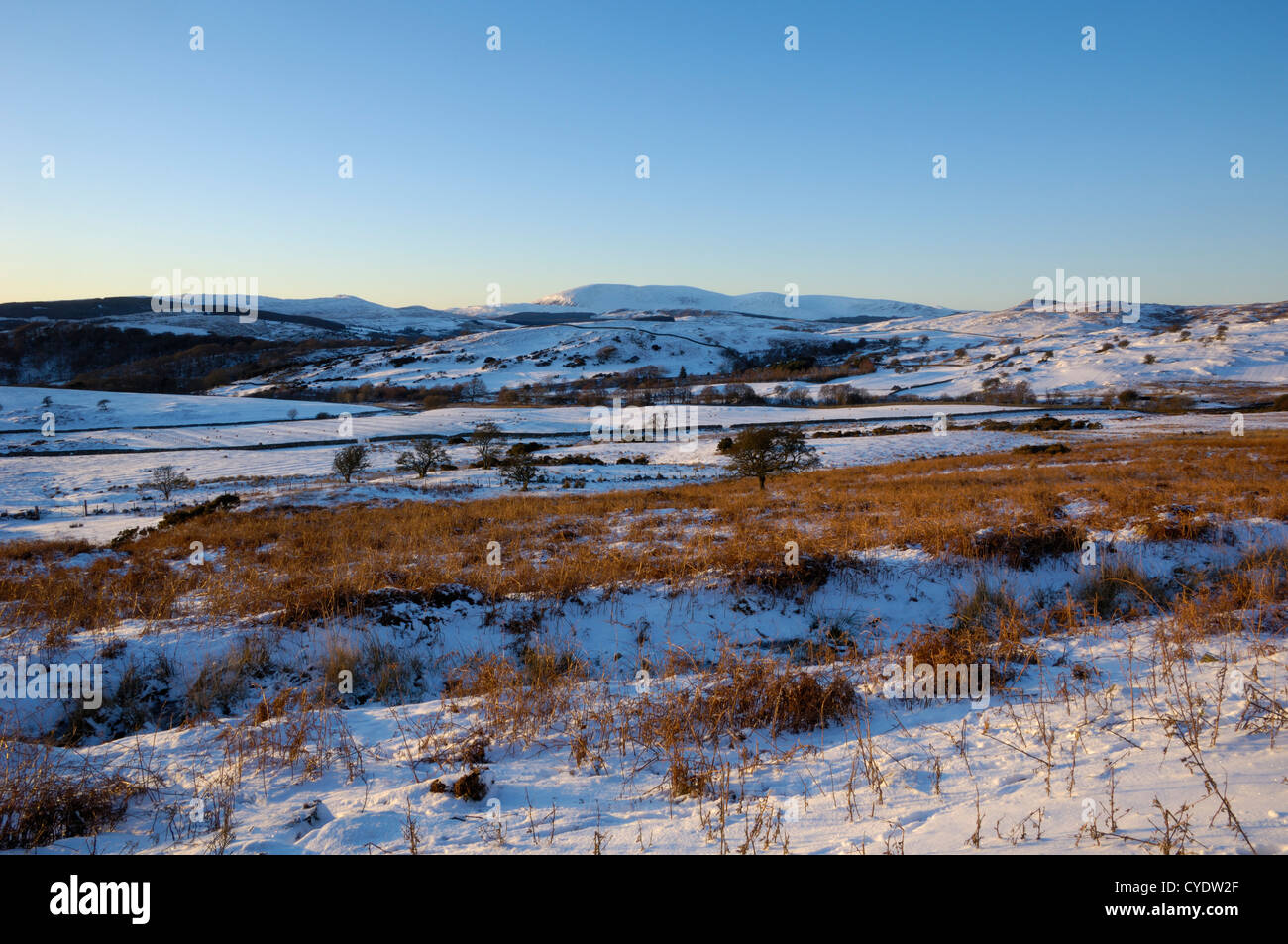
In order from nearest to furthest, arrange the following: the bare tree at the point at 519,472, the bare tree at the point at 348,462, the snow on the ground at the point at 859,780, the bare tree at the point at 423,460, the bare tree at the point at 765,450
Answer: the snow on the ground at the point at 859,780, the bare tree at the point at 765,450, the bare tree at the point at 519,472, the bare tree at the point at 348,462, the bare tree at the point at 423,460

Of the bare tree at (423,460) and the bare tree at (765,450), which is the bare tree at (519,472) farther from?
the bare tree at (765,450)

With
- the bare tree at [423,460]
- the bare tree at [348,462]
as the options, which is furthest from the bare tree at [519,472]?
the bare tree at [348,462]

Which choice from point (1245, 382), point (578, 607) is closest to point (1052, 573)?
point (578, 607)

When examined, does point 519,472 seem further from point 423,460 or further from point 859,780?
point 859,780

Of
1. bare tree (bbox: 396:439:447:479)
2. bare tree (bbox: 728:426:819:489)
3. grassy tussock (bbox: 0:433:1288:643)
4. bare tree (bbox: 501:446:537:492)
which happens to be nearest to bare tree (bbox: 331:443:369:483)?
bare tree (bbox: 396:439:447:479)

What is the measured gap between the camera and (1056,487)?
1647 cm

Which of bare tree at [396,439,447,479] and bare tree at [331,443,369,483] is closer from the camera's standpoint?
bare tree at [331,443,369,483]

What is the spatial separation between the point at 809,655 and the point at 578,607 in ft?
10.3

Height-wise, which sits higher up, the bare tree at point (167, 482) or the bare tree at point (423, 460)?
the bare tree at point (423, 460)

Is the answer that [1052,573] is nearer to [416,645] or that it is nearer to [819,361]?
[416,645]

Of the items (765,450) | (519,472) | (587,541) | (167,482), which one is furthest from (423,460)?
(587,541)

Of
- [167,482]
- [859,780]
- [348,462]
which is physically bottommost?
[167,482]

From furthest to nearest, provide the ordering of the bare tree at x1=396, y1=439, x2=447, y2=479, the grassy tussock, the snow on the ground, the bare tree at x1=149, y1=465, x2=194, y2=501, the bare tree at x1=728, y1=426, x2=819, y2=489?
the bare tree at x1=396, y1=439, x2=447, y2=479, the bare tree at x1=149, y1=465, x2=194, y2=501, the bare tree at x1=728, y1=426, x2=819, y2=489, the grassy tussock, the snow on the ground

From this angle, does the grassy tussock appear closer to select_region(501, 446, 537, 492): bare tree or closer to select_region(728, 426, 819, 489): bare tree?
select_region(728, 426, 819, 489): bare tree
